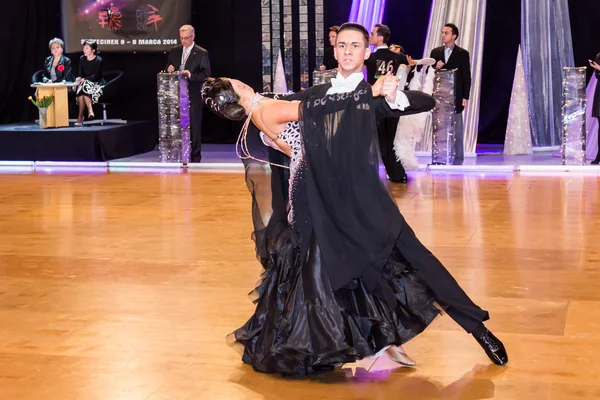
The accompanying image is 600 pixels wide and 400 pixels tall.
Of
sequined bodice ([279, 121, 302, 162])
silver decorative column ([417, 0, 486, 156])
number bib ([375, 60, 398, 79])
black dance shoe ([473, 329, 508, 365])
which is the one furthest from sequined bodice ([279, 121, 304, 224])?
silver decorative column ([417, 0, 486, 156])

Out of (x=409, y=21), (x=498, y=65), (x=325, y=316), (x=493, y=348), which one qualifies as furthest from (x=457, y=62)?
(x=325, y=316)

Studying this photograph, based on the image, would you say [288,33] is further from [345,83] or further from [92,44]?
[345,83]

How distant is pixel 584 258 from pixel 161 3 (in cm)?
846

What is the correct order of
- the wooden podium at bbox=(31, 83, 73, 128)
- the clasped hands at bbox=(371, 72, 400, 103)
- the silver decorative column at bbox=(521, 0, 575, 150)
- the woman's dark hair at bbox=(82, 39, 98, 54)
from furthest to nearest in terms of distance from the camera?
1. the woman's dark hair at bbox=(82, 39, 98, 54)
2. the wooden podium at bbox=(31, 83, 73, 128)
3. the silver decorative column at bbox=(521, 0, 575, 150)
4. the clasped hands at bbox=(371, 72, 400, 103)

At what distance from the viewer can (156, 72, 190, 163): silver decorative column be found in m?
11.2

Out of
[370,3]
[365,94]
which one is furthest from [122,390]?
[370,3]

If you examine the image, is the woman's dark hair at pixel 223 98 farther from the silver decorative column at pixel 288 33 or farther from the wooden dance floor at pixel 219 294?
the silver decorative column at pixel 288 33

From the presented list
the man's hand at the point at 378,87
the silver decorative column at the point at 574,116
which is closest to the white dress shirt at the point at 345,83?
the man's hand at the point at 378,87

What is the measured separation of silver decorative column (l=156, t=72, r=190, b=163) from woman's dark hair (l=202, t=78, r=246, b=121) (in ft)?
24.0

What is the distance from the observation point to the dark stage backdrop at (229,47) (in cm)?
1223

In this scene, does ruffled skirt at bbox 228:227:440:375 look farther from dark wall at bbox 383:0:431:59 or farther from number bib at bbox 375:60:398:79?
dark wall at bbox 383:0:431:59

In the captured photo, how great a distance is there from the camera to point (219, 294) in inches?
208

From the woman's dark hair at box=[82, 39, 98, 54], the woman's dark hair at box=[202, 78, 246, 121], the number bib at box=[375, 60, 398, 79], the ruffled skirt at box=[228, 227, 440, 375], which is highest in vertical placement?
the woman's dark hair at box=[82, 39, 98, 54]

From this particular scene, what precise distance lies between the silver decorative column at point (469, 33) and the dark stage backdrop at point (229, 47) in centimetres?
80
